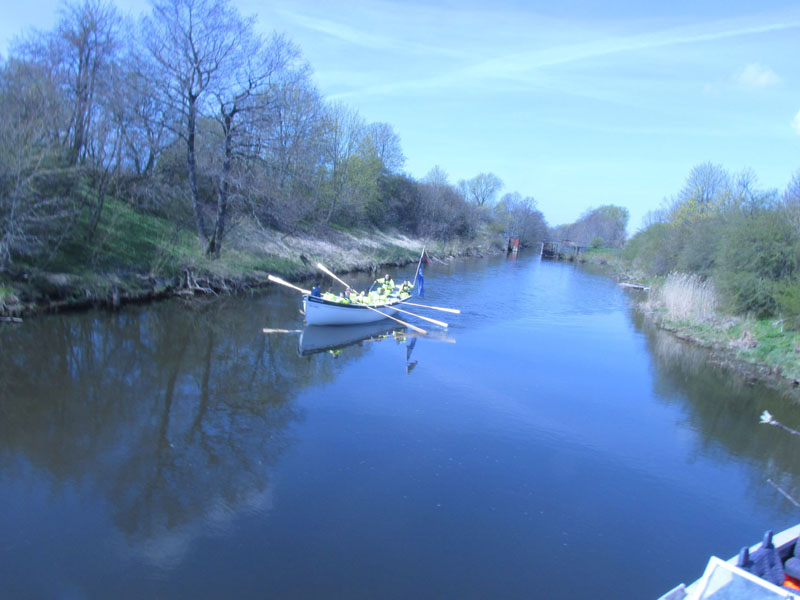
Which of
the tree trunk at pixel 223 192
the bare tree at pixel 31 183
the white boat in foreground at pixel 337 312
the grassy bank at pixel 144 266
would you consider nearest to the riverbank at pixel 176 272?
the grassy bank at pixel 144 266

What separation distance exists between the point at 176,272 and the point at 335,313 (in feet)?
21.4

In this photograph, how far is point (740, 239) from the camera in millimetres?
18531

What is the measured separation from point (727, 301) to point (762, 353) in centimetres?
321

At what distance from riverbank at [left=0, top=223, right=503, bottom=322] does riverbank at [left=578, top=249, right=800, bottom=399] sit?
16.2 metres

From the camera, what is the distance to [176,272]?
1858 cm

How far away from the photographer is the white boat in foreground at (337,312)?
1530 centimetres

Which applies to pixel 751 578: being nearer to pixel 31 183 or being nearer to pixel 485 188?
pixel 31 183

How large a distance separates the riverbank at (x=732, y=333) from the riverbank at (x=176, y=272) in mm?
16210

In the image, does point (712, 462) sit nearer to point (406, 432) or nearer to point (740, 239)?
point (406, 432)

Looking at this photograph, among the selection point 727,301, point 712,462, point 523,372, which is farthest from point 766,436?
point 727,301

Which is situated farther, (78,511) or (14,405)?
(14,405)

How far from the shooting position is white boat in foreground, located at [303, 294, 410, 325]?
15.3m

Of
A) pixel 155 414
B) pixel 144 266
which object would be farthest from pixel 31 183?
pixel 155 414

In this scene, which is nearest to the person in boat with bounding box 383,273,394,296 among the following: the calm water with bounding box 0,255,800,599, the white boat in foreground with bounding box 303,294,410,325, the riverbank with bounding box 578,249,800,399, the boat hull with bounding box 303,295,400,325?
the white boat in foreground with bounding box 303,294,410,325
